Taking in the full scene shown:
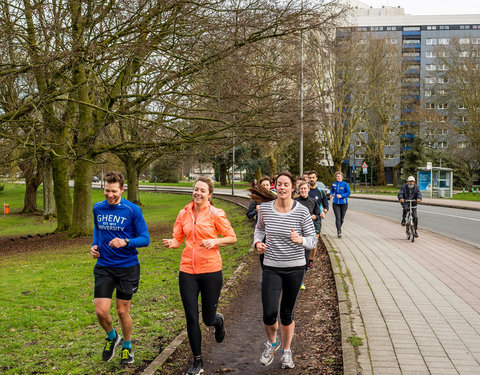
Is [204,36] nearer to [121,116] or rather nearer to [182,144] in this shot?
[121,116]

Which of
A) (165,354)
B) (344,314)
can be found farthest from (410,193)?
(165,354)

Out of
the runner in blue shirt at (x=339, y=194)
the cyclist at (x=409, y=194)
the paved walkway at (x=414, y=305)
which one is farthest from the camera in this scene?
the cyclist at (x=409, y=194)

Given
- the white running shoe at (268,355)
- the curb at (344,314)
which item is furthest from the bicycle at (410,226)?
the white running shoe at (268,355)

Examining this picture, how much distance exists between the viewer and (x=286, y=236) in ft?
15.8

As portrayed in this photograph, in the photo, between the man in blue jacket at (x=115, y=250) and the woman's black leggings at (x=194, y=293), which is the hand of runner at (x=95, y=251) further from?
the woman's black leggings at (x=194, y=293)

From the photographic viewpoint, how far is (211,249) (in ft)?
16.2

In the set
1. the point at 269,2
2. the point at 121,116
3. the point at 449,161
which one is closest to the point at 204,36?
the point at 269,2

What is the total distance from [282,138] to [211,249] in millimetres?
11825

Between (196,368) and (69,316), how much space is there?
10.6 ft

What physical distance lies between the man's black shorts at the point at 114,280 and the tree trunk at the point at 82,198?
1411 centimetres

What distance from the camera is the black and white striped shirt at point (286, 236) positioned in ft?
15.9

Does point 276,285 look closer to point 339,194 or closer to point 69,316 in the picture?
point 69,316

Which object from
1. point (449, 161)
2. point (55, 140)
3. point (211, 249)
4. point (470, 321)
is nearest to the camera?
point (211, 249)

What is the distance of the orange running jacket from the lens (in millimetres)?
4855
